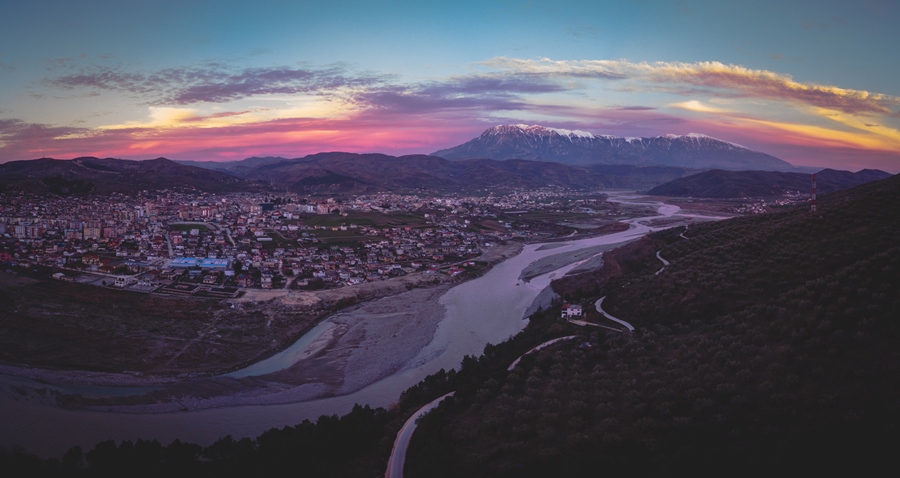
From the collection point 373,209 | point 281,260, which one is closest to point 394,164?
point 373,209

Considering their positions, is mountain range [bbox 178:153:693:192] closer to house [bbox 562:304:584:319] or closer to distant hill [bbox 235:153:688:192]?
distant hill [bbox 235:153:688:192]

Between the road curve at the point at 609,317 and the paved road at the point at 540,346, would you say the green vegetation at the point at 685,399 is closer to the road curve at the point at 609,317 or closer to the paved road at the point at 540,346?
the road curve at the point at 609,317

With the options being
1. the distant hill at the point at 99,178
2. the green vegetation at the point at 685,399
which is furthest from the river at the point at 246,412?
the distant hill at the point at 99,178

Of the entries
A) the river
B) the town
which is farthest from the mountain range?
the river

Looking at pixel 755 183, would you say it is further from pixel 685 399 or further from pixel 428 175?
pixel 685 399

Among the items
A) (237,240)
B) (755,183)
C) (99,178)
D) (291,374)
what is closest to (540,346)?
(291,374)

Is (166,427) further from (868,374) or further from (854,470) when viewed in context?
(868,374)
